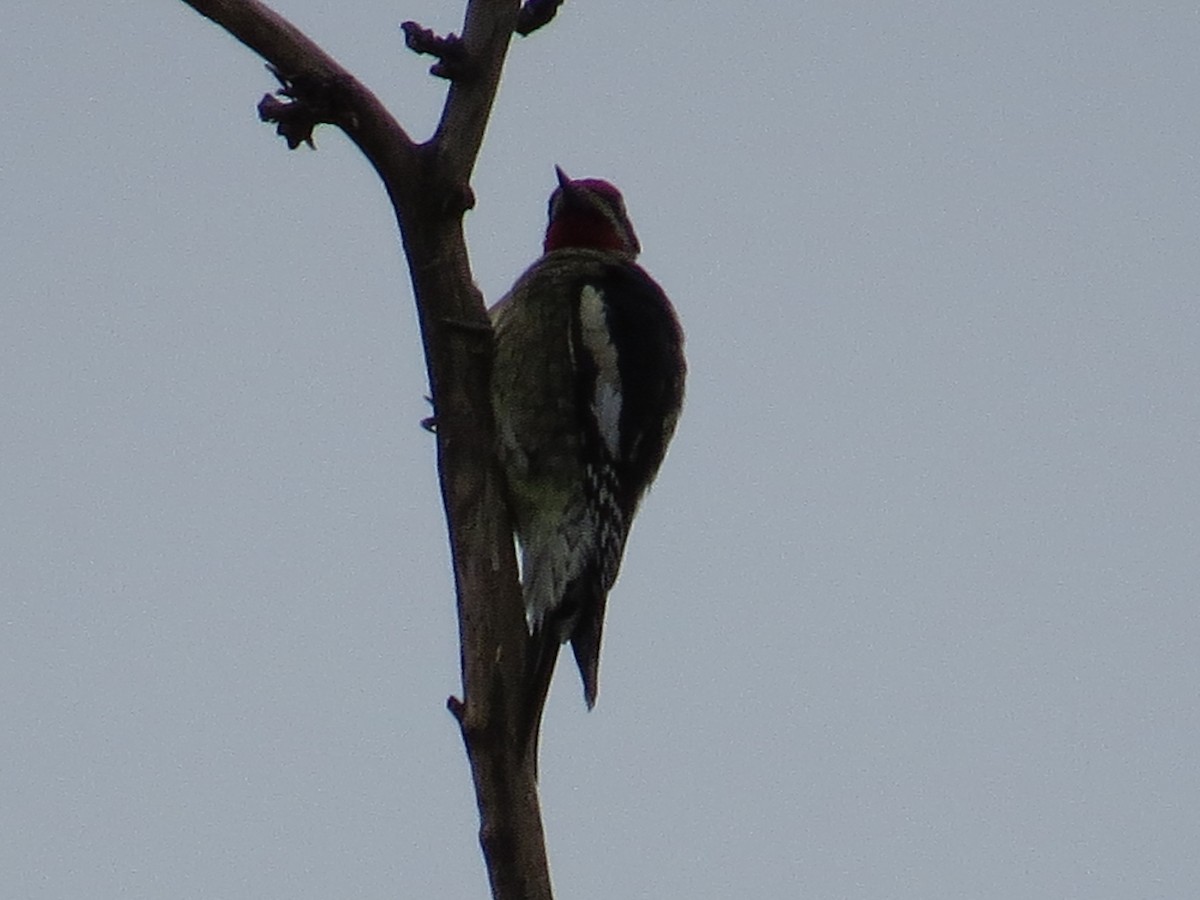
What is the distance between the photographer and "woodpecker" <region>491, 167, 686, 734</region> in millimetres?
4090

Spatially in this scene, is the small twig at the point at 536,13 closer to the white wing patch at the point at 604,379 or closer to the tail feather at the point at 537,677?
the white wing patch at the point at 604,379

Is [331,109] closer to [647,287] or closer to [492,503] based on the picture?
[492,503]

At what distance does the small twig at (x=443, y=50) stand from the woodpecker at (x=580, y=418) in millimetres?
844

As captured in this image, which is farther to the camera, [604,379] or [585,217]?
[585,217]

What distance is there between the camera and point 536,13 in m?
3.53

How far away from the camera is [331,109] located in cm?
328

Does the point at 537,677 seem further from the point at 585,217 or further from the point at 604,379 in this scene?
the point at 585,217

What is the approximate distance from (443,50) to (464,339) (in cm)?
56

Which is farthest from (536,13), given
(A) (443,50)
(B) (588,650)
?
(B) (588,650)

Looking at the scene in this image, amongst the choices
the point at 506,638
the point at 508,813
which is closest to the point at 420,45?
the point at 506,638

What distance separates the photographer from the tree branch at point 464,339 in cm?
325

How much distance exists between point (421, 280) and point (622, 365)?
1142 mm

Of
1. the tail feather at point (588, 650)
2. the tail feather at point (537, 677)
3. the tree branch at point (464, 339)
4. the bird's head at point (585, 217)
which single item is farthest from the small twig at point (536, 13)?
the bird's head at point (585, 217)

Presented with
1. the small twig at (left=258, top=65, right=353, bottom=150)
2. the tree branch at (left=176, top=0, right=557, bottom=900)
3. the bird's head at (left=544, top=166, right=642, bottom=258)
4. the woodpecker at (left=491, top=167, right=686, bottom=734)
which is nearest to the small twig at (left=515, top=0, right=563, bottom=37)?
the tree branch at (left=176, top=0, right=557, bottom=900)
